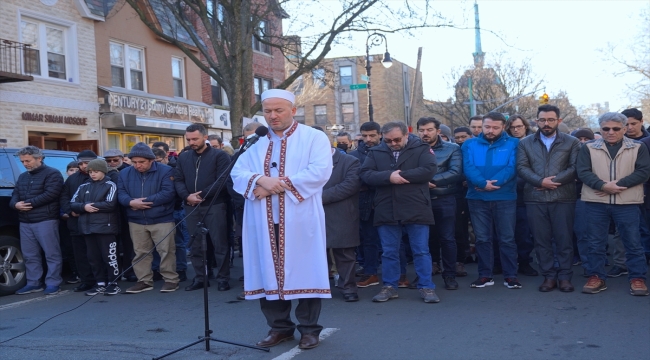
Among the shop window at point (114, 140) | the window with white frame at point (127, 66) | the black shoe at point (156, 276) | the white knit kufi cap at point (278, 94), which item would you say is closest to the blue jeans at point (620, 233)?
the white knit kufi cap at point (278, 94)

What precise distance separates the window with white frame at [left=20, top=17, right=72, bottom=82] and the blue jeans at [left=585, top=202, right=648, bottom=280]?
52.1 ft

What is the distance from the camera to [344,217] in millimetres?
7895

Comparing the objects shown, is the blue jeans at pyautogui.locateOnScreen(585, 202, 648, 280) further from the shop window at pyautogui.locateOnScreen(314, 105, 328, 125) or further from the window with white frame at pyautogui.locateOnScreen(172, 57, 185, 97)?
the shop window at pyautogui.locateOnScreen(314, 105, 328, 125)

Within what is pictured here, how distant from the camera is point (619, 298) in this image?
7.43 m

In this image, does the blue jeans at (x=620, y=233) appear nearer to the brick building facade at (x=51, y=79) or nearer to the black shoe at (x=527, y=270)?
the black shoe at (x=527, y=270)

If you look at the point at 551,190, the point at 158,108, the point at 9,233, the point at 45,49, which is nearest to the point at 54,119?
the point at 45,49

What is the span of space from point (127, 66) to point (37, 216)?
46.4 ft

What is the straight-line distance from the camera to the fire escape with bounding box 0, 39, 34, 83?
1722 centimetres

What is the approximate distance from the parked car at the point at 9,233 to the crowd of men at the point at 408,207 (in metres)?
0.18

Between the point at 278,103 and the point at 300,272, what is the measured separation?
1373 mm

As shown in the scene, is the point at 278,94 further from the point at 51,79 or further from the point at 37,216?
the point at 51,79

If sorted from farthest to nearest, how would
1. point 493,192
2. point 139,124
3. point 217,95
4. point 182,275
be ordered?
point 217,95
point 139,124
point 182,275
point 493,192

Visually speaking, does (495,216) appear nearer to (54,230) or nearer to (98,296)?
(98,296)

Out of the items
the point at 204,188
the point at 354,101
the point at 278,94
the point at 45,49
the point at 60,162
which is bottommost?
the point at 204,188
